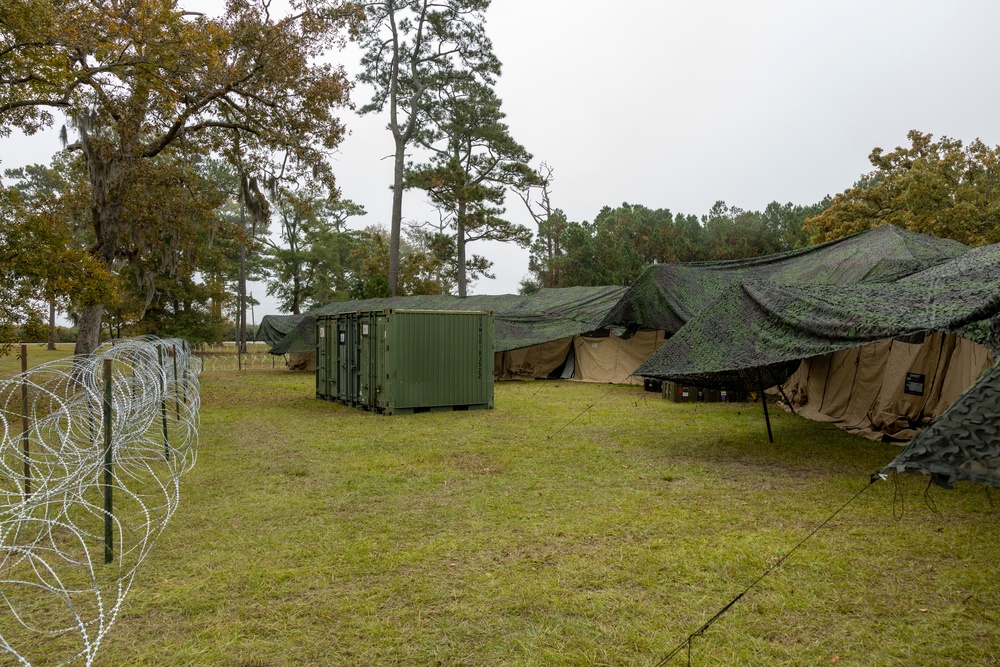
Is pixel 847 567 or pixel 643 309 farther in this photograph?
pixel 643 309

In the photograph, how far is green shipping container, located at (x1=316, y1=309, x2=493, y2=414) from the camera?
11.9 m

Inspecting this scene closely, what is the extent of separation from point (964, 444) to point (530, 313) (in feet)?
53.7

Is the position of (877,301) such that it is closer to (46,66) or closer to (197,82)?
(46,66)

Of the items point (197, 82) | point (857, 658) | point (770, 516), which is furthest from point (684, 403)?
point (197, 82)

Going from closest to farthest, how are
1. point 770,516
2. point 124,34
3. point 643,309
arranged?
point 770,516 → point 124,34 → point 643,309

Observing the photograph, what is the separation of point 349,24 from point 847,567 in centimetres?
1724

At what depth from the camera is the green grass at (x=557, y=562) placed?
326cm

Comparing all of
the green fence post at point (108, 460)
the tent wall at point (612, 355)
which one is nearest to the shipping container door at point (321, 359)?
the tent wall at point (612, 355)

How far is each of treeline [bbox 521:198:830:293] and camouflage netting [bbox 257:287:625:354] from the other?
1238cm

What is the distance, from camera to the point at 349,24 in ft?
54.8

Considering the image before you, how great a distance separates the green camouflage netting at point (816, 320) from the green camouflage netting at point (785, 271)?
79 centimetres

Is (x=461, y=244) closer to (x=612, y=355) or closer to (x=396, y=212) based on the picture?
(x=396, y=212)

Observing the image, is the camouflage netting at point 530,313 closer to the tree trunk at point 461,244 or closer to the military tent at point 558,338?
the military tent at point 558,338

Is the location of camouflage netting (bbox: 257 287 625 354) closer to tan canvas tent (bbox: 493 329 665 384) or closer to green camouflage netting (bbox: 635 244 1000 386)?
tan canvas tent (bbox: 493 329 665 384)
